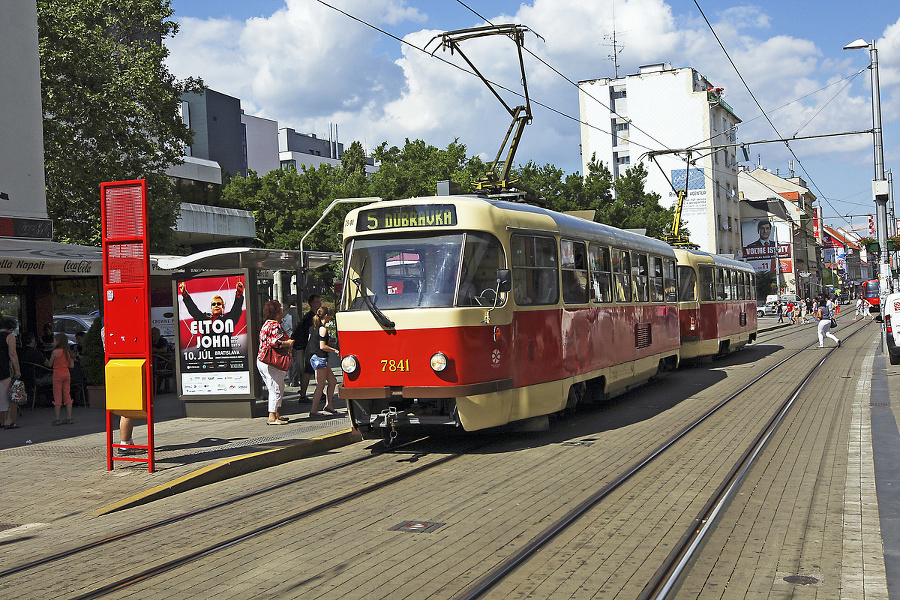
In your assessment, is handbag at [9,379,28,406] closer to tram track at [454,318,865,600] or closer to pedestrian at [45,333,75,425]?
pedestrian at [45,333,75,425]

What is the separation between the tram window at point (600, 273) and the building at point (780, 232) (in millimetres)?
72580

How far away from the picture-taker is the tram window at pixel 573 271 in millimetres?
11828

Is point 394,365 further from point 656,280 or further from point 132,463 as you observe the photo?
point 656,280

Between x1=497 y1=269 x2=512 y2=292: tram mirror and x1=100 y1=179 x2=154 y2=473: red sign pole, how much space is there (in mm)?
3872

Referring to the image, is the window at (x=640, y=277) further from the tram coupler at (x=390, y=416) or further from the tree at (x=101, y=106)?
the tree at (x=101, y=106)

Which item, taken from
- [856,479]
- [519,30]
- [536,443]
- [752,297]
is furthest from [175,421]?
[752,297]

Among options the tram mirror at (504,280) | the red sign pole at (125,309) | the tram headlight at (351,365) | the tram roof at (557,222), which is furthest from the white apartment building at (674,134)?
the red sign pole at (125,309)

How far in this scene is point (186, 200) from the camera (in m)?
51.6

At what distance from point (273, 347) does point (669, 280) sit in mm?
9471

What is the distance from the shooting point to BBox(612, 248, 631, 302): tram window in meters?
14.3

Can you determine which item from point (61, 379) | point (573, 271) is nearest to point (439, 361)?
point (573, 271)

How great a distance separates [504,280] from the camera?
9844 millimetres

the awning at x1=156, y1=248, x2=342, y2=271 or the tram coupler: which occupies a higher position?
the awning at x1=156, y1=248, x2=342, y2=271

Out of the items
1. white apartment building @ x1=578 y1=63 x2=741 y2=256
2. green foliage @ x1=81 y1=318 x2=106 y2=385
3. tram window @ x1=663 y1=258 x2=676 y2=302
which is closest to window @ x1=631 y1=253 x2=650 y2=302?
tram window @ x1=663 y1=258 x2=676 y2=302
